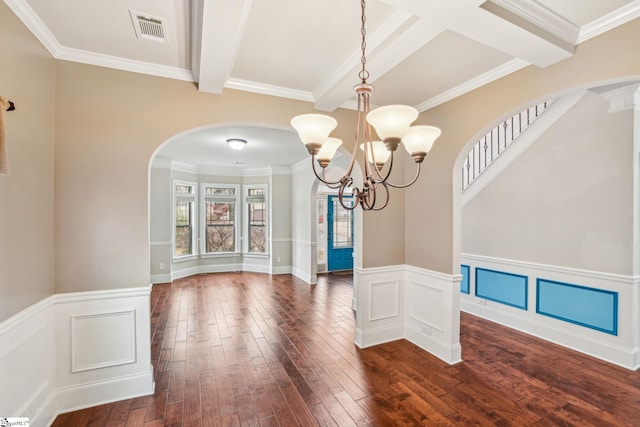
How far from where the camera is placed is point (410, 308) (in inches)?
141

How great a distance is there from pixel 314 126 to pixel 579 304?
3.74 metres

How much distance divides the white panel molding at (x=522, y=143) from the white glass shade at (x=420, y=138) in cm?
275

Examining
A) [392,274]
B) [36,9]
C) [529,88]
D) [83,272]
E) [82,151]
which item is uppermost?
[36,9]

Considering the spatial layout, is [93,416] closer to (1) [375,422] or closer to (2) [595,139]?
(1) [375,422]

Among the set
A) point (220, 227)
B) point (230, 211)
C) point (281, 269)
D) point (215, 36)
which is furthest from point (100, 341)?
point (230, 211)

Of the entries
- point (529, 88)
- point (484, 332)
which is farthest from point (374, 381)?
point (529, 88)

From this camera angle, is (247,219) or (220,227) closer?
(220,227)

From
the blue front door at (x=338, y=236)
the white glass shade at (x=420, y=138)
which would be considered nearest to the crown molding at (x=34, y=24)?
the white glass shade at (x=420, y=138)

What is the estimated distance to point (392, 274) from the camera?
3.59 meters

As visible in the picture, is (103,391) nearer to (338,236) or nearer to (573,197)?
(573,197)

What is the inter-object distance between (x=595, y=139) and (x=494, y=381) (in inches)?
110

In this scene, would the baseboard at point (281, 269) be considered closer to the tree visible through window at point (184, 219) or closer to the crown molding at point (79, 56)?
the tree visible through window at point (184, 219)

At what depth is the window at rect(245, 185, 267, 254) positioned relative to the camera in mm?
7946

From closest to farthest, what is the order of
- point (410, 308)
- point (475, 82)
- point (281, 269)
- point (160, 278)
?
point (475, 82), point (410, 308), point (160, 278), point (281, 269)
